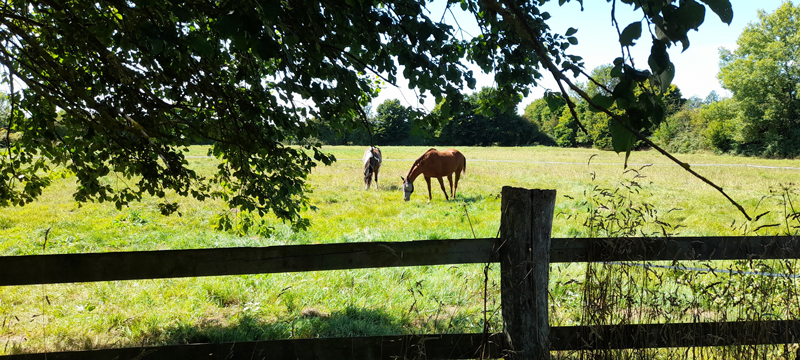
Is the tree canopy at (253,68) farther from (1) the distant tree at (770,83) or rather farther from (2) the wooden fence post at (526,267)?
(1) the distant tree at (770,83)

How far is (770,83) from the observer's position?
145 ft

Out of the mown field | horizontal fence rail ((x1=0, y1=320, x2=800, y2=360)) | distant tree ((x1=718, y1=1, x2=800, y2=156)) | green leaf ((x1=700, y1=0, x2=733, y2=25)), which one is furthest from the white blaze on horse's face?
distant tree ((x1=718, y1=1, x2=800, y2=156))

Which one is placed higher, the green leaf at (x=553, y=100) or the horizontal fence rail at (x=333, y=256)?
the green leaf at (x=553, y=100)

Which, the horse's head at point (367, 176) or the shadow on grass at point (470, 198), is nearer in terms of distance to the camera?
the shadow on grass at point (470, 198)

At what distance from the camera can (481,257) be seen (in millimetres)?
2652

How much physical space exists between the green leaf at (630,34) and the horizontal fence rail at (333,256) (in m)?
1.64

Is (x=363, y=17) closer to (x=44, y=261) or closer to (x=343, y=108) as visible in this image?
(x=343, y=108)

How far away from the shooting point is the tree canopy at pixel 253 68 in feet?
4.61

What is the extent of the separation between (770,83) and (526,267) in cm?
5538

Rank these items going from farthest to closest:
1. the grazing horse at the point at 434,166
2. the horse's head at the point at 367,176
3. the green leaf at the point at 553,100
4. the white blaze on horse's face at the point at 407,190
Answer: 1. the horse's head at the point at 367,176
2. the grazing horse at the point at 434,166
3. the white blaze on horse's face at the point at 407,190
4. the green leaf at the point at 553,100

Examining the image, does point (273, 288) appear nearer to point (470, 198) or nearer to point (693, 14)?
point (693, 14)

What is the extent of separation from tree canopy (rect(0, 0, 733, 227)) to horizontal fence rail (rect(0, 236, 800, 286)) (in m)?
0.83

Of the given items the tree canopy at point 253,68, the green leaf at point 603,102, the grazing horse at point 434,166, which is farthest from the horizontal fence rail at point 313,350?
the grazing horse at point 434,166

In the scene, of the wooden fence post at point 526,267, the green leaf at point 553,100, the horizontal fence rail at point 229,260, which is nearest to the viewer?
the horizontal fence rail at point 229,260
